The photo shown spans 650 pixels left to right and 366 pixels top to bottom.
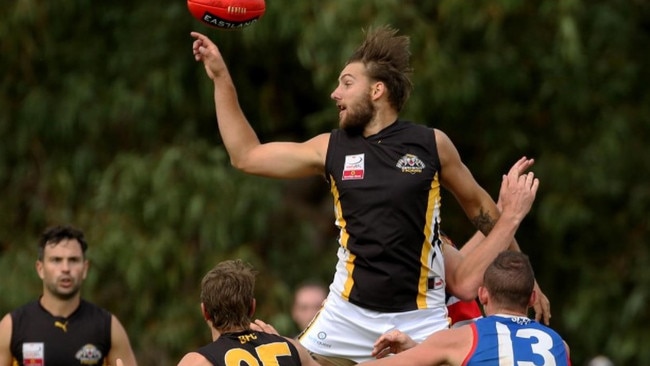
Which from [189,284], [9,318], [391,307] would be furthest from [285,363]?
[189,284]

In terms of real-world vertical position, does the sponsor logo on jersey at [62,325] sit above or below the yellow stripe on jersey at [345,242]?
below

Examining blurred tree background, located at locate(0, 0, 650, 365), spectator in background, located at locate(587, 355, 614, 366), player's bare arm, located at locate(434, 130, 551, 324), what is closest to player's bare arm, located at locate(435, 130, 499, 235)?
player's bare arm, located at locate(434, 130, 551, 324)

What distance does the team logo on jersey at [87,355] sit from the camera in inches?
405

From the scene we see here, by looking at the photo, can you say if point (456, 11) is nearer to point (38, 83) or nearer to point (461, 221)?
point (461, 221)

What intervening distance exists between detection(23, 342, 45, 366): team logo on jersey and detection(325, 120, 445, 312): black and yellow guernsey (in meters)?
3.39

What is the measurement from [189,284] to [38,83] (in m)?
2.45

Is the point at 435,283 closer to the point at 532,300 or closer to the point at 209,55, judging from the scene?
the point at 532,300

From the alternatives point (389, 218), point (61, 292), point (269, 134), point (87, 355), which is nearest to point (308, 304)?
point (87, 355)

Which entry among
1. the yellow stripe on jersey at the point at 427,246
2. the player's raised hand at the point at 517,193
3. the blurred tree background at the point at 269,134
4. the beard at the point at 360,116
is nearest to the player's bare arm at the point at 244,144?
the beard at the point at 360,116

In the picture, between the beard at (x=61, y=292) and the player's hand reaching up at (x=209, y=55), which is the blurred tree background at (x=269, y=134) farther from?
the player's hand reaching up at (x=209, y=55)

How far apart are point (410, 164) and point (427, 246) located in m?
0.42

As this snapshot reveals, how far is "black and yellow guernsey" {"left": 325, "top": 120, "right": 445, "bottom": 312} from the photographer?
7387 millimetres

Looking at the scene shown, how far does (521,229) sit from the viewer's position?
15.3 m

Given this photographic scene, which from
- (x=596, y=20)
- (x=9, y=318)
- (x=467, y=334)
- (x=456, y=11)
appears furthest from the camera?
(x=596, y=20)
